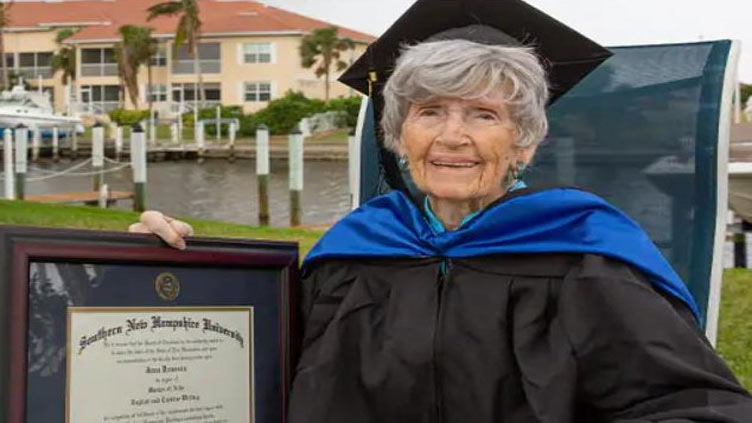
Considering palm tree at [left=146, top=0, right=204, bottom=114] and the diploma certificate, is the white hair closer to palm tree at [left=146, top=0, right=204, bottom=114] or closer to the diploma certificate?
the diploma certificate

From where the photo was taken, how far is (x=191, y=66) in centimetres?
5769

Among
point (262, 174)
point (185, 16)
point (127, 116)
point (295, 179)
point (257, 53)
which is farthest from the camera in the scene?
point (257, 53)

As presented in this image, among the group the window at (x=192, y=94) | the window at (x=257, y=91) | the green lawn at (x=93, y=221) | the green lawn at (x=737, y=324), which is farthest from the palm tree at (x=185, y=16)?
the green lawn at (x=737, y=324)

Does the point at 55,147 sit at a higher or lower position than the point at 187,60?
lower

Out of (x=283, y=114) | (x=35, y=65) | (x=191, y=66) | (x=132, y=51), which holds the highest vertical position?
(x=132, y=51)

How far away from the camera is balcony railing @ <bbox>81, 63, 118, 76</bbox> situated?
191 feet

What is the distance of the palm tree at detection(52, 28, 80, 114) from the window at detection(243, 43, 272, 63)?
957 cm

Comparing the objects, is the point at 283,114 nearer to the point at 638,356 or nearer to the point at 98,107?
the point at 98,107

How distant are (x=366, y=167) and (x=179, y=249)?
1357 mm

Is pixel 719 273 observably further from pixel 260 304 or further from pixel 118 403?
pixel 118 403

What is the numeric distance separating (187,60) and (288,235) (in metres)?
48.4

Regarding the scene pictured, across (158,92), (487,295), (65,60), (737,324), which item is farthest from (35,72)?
(487,295)

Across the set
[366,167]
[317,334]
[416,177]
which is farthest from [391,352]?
[366,167]

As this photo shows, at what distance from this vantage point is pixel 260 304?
2480 millimetres
